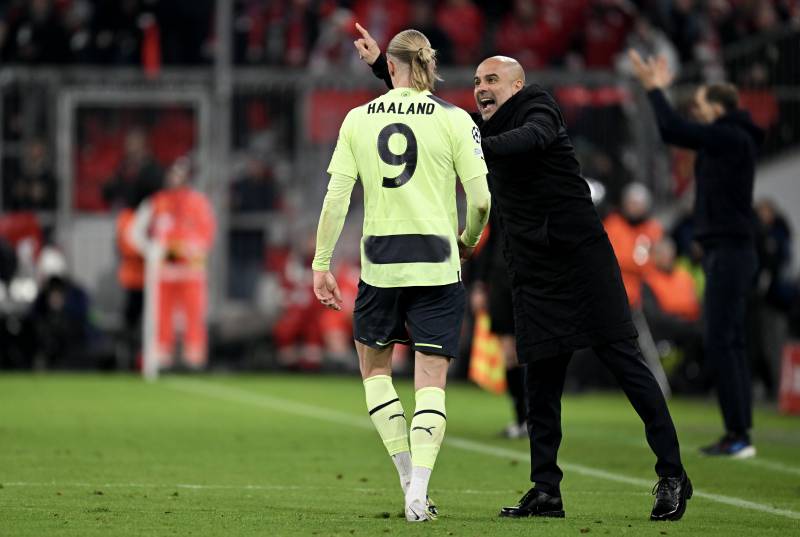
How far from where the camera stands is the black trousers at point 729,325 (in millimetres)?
11266

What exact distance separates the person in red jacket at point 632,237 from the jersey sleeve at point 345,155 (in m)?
9.82

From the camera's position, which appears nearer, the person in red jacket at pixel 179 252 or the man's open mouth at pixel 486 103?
the man's open mouth at pixel 486 103

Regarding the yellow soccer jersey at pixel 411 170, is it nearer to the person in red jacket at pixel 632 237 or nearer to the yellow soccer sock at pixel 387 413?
the yellow soccer sock at pixel 387 413

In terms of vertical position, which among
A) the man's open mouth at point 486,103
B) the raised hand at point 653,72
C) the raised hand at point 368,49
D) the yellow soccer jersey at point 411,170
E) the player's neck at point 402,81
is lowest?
the yellow soccer jersey at point 411,170

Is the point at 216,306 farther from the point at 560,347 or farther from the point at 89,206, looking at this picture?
the point at 560,347

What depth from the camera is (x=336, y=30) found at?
23719 mm

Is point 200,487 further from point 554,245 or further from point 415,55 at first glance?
point 415,55

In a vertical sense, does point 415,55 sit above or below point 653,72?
below

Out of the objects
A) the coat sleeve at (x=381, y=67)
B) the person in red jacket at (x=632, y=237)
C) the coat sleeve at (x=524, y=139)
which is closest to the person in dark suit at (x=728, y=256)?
the coat sleeve at (x=381, y=67)

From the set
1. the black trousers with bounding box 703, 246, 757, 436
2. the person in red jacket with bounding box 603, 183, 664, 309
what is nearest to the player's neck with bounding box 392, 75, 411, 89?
the black trousers with bounding box 703, 246, 757, 436

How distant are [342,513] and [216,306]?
14819mm

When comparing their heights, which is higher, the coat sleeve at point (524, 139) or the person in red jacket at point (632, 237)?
the coat sleeve at point (524, 139)

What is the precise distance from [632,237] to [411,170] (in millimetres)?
10385

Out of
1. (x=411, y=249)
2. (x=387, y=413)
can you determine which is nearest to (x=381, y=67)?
(x=411, y=249)
